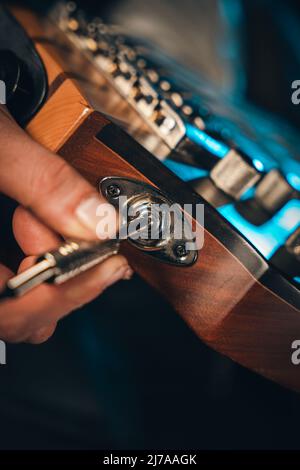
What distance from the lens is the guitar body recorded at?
1.31 feet

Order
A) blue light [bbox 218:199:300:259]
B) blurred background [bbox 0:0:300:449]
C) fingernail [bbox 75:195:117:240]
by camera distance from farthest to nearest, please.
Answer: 1. blurred background [bbox 0:0:300:449]
2. blue light [bbox 218:199:300:259]
3. fingernail [bbox 75:195:117:240]

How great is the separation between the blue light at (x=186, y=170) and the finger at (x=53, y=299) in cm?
18

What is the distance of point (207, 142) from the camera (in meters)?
0.53

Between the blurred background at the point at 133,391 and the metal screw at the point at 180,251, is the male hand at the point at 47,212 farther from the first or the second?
the blurred background at the point at 133,391

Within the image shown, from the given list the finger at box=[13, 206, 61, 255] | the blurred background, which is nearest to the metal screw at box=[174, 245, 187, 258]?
the finger at box=[13, 206, 61, 255]

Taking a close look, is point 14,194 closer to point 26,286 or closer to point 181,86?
point 26,286

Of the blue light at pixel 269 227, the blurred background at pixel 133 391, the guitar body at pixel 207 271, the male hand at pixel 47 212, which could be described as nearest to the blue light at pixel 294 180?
the blue light at pixel 269 227

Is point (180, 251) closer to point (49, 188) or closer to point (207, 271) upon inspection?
point (207, 271)

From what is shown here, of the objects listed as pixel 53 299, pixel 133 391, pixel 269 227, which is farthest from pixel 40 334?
pixel 133 391

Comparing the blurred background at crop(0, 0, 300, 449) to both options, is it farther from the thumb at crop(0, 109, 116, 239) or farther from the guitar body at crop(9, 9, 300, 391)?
the thumb at crop(0, 109, 116, 239)

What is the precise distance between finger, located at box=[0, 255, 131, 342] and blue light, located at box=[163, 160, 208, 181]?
0.58ft

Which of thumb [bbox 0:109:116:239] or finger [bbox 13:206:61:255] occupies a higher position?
thumb [bbox 0:109:116:239]

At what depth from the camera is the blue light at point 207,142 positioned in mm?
528

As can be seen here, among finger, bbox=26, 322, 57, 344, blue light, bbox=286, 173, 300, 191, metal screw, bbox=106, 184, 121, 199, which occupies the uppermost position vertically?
blue light, bbox=286, 173, 300, 191
